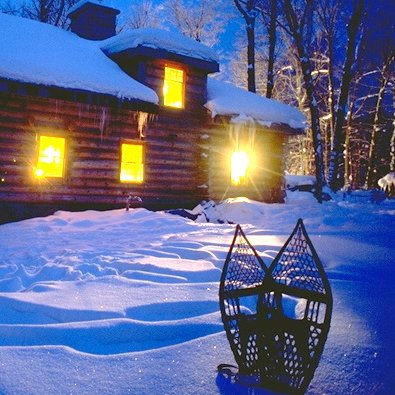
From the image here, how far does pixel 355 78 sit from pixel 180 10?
13.4 metres

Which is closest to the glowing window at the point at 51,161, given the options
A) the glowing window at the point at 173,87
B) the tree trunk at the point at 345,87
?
the glowing window at the point at 173,87

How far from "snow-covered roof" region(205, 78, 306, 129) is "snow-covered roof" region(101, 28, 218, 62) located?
Result: 1.60m

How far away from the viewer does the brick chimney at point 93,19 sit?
611 inches

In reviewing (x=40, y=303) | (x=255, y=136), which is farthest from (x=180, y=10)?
(x=40, y=303)

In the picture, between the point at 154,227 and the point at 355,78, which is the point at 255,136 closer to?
the point at 154,227

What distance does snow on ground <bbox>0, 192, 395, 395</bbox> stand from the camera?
219 centimetres

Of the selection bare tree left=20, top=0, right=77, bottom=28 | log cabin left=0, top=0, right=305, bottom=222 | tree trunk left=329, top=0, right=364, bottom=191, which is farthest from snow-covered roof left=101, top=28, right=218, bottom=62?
bare tree left=20, top=0, right=77, bottom=28

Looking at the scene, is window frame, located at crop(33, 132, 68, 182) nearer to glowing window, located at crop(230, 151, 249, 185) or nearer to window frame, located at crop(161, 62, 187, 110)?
window frame, located at crop(161, 62, 187, 110)

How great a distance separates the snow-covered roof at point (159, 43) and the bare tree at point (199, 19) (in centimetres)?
1526

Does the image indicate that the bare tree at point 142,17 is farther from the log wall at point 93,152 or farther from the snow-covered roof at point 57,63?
the log wall at point 93,152

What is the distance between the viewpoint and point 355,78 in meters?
25.3

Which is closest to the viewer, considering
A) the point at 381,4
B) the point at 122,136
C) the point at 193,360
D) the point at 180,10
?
the point at 193,360

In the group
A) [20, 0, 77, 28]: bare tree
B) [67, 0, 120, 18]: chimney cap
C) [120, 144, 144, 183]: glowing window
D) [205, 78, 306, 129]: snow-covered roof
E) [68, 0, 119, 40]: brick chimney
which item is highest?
[20, 0, 77, 28]: bare tree

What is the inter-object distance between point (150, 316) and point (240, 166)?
12974 mm
